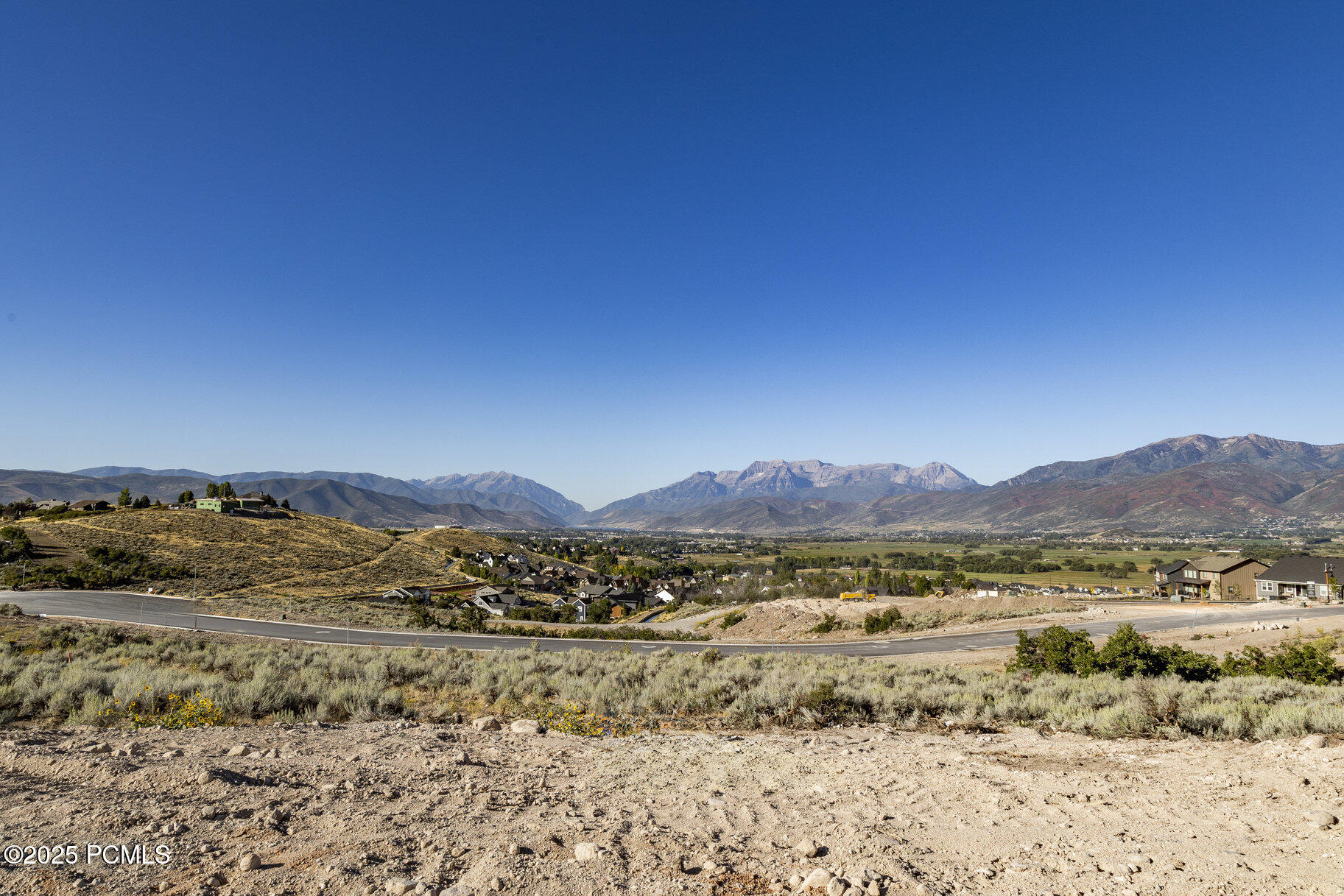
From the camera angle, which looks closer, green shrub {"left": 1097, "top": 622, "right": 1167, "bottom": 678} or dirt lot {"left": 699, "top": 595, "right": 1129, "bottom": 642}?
green shrub {"left": 1097, "top": 622, "right": 1167, "bottom": 678}

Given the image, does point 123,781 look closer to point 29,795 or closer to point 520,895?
point 29,795

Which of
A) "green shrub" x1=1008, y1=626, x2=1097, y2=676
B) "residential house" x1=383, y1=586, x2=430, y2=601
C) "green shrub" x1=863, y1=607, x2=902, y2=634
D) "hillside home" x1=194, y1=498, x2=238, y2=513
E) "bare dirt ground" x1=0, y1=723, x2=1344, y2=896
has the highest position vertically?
"hillside home" x1=194, y1=498, x2=238, y2=513

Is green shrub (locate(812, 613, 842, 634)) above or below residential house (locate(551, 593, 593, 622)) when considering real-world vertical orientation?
above

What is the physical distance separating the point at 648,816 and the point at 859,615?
45299 mm

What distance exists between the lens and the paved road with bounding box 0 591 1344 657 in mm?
30156

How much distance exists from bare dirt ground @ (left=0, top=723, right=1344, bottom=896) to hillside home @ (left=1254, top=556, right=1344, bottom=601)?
64.5 meters

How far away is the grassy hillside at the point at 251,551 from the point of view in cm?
5519

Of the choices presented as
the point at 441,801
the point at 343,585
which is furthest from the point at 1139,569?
the point at 441,801

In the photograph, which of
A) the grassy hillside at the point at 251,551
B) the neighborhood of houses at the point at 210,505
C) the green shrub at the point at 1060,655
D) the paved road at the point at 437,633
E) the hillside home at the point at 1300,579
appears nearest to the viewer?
the green shrub at the point at 1060,655

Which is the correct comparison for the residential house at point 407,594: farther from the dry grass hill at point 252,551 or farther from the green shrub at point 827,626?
the green shrub at point 827,626

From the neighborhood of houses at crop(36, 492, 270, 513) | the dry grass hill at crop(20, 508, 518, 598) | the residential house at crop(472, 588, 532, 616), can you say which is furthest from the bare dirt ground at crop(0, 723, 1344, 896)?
the neighborhood of houses at crop(36, 492, 270, 513)

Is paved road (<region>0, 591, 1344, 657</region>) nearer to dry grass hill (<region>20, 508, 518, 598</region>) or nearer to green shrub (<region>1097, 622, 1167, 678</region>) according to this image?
dry grass hill (<region>20, 508, 518, 598</region>)

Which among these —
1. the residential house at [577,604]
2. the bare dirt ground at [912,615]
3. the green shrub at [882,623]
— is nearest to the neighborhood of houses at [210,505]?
the residential house at [577,604]

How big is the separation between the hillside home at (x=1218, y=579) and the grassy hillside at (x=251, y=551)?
278 ft
